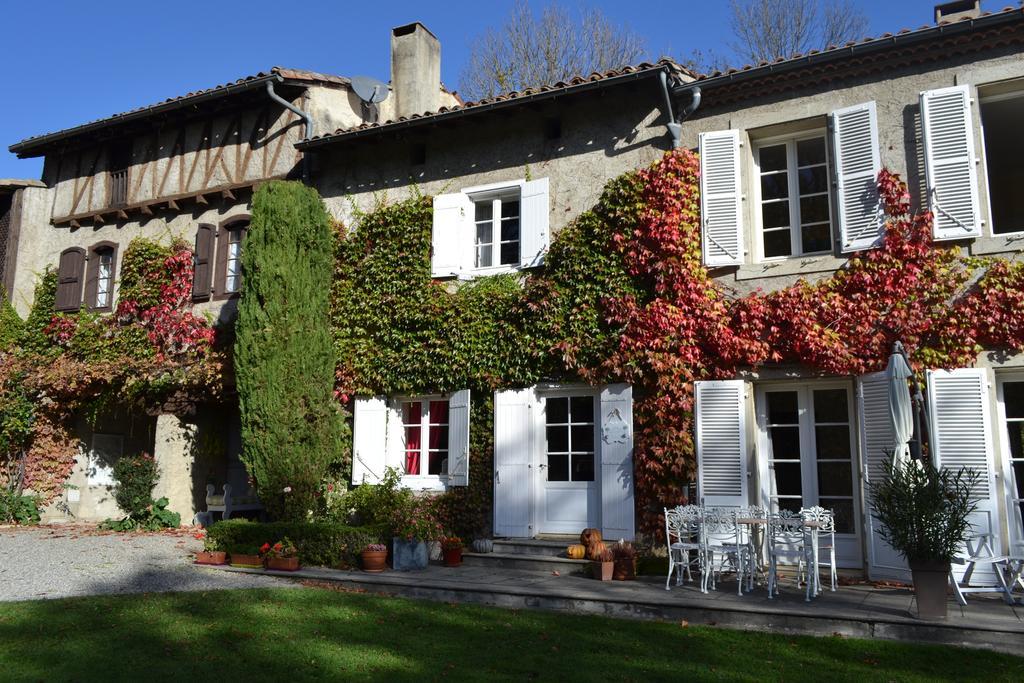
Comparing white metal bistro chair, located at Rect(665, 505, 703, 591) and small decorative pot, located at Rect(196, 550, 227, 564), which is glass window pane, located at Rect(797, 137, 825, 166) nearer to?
white metal bistro chair, located at Rect(665, 505, 703, 591)

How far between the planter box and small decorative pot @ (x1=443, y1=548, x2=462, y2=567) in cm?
32

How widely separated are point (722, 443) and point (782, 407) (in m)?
0.80

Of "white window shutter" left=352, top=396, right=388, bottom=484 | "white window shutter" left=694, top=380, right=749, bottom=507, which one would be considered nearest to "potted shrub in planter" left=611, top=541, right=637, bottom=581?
"white window shutter" left=694, top=380, right=749, bottom=507

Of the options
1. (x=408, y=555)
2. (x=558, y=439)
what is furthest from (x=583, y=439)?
(x=408, y=555)

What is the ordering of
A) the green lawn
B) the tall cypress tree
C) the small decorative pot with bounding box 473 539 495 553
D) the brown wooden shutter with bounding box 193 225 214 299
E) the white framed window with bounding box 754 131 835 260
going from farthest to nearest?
the brown wooden shutter with bounding box 193 225 214 299 → the tall cypress tree → the small decorative pot with bounding box 473 539 495 553 → the white framed window with bounding box 754 131 835 260 → the green lawn

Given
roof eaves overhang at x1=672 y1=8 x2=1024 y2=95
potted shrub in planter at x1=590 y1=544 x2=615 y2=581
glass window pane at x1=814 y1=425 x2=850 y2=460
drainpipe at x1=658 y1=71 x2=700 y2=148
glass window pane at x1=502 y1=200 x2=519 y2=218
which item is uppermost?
roof eaves overhang at x1=672 y1=8 x2=1024 y2=95

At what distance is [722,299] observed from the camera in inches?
354

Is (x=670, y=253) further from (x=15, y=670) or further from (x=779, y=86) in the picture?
(x=15, y=670)

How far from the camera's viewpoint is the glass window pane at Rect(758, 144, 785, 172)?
30.9 feet

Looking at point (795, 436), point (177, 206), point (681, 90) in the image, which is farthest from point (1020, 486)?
point (177, 206)

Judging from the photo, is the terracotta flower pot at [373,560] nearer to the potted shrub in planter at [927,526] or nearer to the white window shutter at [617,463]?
the white window shutter at [617,463]

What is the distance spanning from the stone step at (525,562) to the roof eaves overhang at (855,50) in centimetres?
534

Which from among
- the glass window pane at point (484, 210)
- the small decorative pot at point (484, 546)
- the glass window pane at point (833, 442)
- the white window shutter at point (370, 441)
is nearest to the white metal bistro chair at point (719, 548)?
the glass window pane at point (833, 442)

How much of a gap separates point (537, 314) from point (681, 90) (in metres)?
2.99
